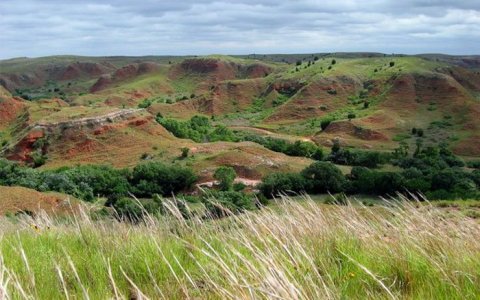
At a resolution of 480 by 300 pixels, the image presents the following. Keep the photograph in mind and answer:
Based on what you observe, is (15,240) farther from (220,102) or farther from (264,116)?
(220,102)

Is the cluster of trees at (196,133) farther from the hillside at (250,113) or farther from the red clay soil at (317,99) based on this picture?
the red clay soil at (317,99)

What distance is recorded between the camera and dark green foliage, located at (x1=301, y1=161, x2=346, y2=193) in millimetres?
38688

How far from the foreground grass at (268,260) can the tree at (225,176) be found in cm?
3312

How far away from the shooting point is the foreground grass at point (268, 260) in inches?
121

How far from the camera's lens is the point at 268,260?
2947 mm

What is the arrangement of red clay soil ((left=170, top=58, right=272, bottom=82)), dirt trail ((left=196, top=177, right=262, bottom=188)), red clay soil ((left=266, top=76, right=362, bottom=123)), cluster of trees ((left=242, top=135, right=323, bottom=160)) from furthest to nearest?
red clay soil ((left=170, top=58, right=272, bottom=82)), red clay soil ((left=266, top=76, right=362, bottom=123)), cluster of trees ((left=242, top=135, right=323, bottom=160)), dirt trail ((left=196, top=177, right=262, bottom=188))

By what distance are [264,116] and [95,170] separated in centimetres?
4850

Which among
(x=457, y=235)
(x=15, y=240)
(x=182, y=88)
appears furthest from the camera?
(x=182, y=88)

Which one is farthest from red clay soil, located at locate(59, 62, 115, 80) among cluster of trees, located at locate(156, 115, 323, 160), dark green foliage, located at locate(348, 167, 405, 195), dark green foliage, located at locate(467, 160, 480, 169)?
dark green foliage, located at locate(348, 167, 405, 195)

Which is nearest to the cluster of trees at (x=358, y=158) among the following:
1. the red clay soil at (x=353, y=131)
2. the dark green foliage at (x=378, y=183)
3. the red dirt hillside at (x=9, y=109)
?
the dark green foliage at (x=378, y=183)

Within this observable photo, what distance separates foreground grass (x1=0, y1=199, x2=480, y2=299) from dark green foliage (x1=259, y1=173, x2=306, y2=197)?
30.9 m

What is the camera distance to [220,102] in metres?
95.9

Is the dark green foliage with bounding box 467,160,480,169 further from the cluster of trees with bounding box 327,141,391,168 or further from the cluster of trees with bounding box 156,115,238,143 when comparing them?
the cluster of trees with bounding box 156,115,238,143

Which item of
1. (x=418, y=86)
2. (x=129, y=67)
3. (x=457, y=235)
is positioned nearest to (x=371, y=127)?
(x=418, y=86)
